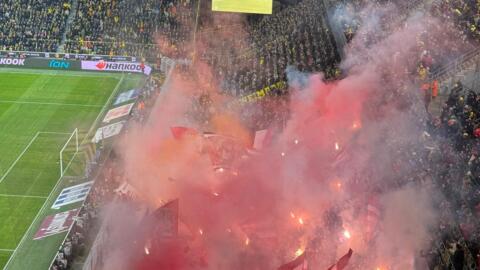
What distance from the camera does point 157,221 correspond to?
1339cm

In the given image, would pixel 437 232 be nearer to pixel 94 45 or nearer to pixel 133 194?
pixel 133 194

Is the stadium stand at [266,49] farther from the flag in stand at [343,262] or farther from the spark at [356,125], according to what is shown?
the spark at [356,125]

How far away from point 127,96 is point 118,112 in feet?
6.48

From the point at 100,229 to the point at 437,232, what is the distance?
7304 millimetres

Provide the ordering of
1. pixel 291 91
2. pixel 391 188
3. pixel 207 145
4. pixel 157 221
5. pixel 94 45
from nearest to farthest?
1. pixel 157 221
2. pixel 391 188
3. pixel 207 145
4. pixel 291 91
5. pixel 94 45

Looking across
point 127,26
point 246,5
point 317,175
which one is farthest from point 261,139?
point 127,26

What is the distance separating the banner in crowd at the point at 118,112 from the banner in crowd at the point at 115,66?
4.71 m

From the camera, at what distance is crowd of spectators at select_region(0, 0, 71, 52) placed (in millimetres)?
29453

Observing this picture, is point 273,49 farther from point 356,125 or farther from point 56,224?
point 56,224

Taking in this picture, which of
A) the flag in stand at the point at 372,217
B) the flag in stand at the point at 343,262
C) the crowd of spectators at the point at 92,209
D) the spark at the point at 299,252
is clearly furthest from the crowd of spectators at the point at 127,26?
the flag in stand at the point at 343,262

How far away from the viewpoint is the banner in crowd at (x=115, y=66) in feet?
91.7

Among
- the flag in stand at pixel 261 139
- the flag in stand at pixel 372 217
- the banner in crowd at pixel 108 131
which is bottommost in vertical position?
the banner in crowd at pixel 108 131

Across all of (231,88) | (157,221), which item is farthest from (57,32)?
(157,221)

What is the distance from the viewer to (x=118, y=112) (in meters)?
22.9
